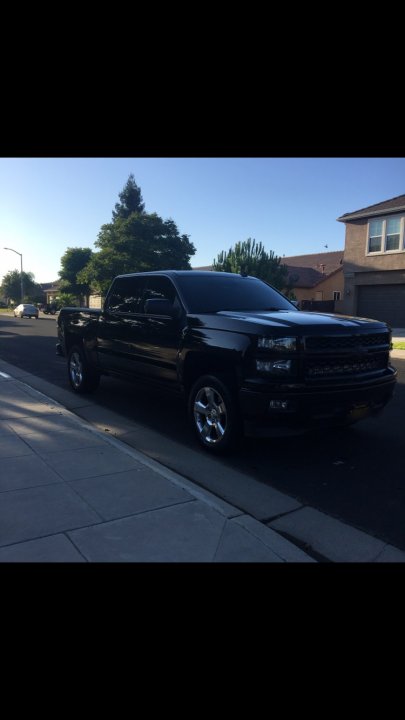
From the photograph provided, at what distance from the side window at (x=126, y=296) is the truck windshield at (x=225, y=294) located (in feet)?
2.89

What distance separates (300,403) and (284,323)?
759mm

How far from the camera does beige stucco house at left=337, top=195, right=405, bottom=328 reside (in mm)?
23500

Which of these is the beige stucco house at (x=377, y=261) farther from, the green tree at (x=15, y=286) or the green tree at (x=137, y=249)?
the green tree at (x=15, y=286)

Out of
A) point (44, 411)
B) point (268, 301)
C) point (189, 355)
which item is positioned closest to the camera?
point (189, 355)

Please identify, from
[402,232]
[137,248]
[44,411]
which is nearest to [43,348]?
[44,411]

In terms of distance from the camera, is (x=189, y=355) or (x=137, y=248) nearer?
(x=189, y=355)

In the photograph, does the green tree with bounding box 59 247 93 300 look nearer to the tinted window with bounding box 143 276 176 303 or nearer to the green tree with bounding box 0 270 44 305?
the green tree with bounding box 0 270 44 305

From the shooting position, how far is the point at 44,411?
6.65 metres

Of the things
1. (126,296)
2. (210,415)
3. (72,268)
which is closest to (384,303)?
(126,296)
